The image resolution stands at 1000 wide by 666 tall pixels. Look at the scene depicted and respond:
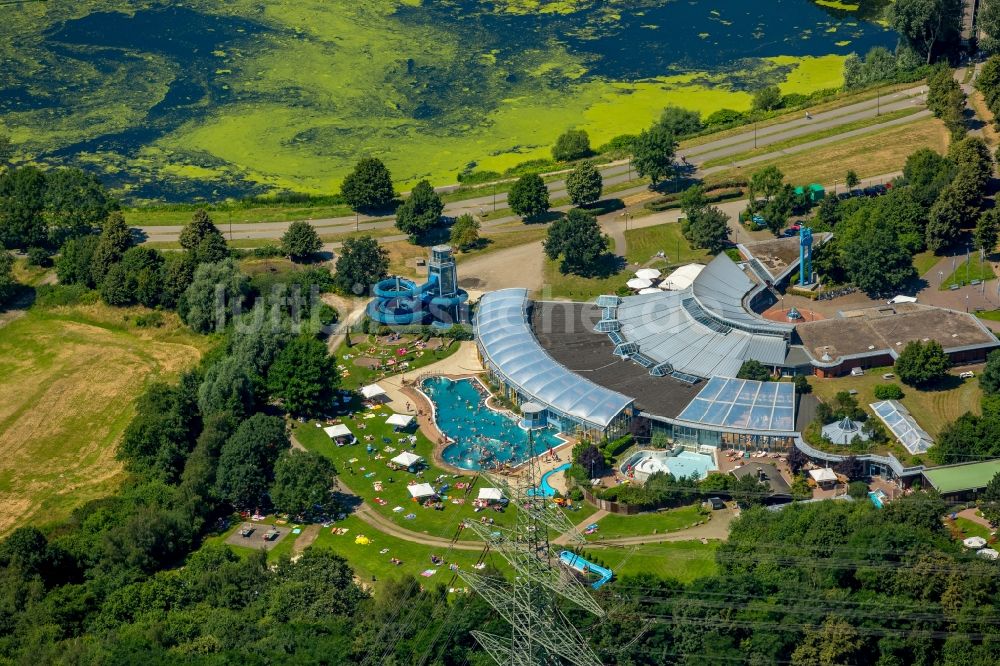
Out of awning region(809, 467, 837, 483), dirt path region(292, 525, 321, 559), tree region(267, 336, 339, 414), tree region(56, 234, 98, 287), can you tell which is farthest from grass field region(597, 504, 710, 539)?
tree region(56, 234, 98, 287)

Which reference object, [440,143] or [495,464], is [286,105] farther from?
[495,464]

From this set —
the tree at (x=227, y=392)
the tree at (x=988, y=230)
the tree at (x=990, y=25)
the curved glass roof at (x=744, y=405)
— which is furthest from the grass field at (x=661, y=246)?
the tree at (x=990, y=25)

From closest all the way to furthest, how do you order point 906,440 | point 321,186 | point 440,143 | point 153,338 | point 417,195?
1. point 906,440
2. point 153,338
3. point 417,195
4. point 321,186
5. point 440,143

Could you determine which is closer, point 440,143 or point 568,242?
point 568,242

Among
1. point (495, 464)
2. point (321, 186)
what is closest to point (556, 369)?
point (495, 464)

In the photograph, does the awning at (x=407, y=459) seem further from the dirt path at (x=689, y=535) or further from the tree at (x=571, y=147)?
the tree at (x=571, y=147)

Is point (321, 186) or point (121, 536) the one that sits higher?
point (321, 186)

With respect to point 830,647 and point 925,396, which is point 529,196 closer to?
point 925,396
